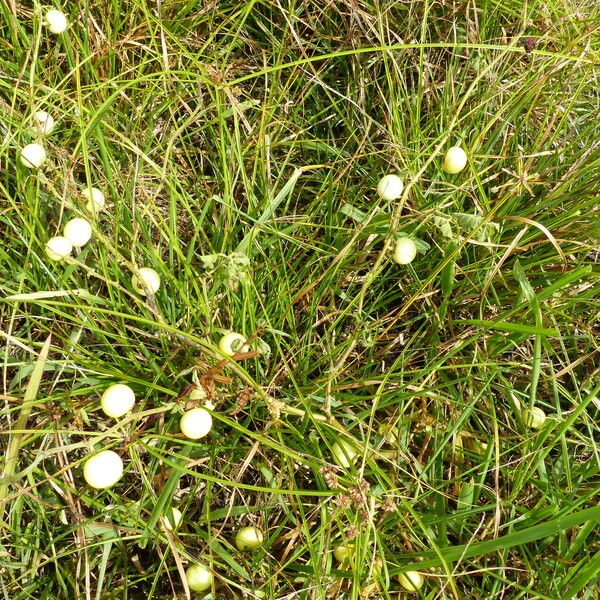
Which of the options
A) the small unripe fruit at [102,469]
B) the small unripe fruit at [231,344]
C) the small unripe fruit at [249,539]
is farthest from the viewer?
the small unripe fruit at [249,539]

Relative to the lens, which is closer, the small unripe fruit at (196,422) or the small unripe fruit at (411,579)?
the small unripe fruit at (196,422)

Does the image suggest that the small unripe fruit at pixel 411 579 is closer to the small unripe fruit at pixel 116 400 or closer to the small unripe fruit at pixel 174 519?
the small unripe fruit at pixel 174 519

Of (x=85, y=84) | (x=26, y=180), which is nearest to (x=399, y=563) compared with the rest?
(x=26, y=180)

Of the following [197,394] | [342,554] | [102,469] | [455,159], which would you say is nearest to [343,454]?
[342,554]

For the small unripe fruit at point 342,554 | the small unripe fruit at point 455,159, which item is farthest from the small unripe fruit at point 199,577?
the small unripe fruit at point 455,159

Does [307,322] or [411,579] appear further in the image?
[307,322]

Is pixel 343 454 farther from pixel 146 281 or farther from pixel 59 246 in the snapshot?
pixel 59 246

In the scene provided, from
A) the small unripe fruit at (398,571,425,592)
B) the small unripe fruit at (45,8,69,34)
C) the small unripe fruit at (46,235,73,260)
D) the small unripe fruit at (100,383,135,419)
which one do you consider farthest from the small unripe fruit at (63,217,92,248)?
the small unripe fruit at (398,571,425,592)
